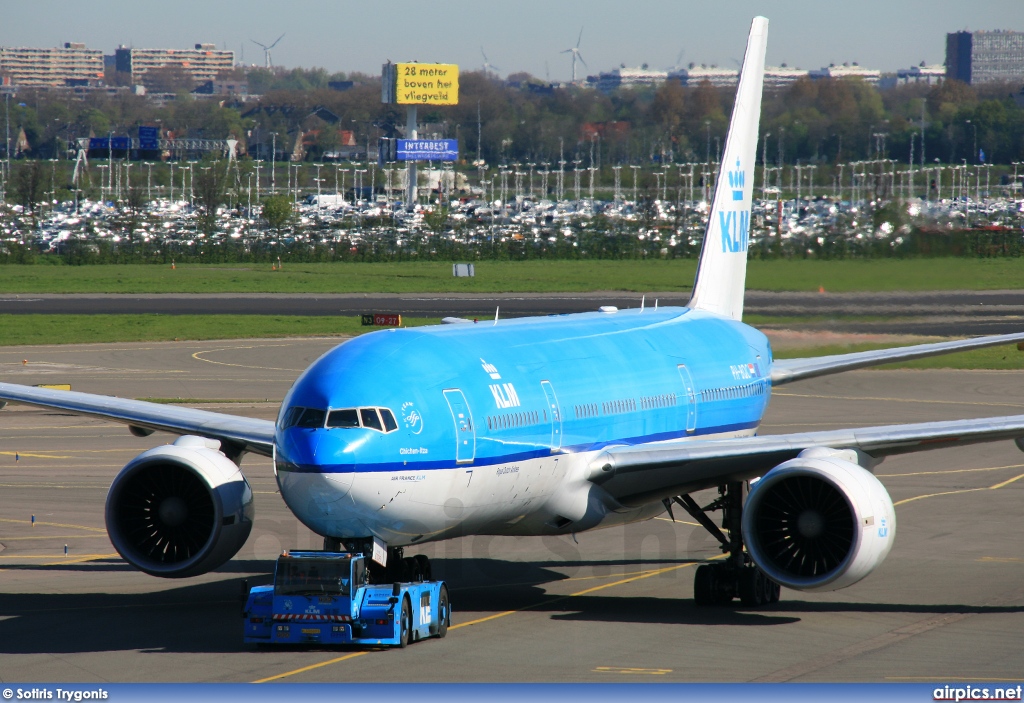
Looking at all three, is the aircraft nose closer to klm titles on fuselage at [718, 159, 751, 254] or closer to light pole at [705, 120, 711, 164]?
klm titles on fuselage at [718, 159, 751, 254]

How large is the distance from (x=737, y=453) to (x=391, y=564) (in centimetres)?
613

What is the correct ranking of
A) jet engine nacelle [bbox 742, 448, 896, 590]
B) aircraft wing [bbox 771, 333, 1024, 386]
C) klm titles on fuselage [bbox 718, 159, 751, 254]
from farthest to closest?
1. klm titles on fuselage [bbox 718, 159, 751, 254]
2. aircraft wing [bbox 771, 333, 1024, 386]
3. jet engine nacelle [bbox 742, 448, 896, 590]

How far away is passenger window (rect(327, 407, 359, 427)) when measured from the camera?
19922mm

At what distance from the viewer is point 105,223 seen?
16362cm

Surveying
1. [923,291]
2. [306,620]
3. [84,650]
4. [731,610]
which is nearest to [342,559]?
[306,620]

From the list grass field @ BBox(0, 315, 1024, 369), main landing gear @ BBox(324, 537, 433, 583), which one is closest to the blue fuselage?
main landing gear @ BBox(324, 537, 433, 583)

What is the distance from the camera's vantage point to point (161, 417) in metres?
26.2

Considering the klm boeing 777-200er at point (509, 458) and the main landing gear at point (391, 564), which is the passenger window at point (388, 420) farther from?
the main landing gear at point (391, 564)

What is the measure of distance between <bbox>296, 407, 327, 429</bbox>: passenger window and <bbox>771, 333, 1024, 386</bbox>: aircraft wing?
47.6 feet

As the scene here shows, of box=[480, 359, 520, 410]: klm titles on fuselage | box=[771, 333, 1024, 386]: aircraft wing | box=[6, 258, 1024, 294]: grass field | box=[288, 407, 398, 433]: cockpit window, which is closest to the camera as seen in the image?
box=[288, 407, 398, 433]: cockpit window

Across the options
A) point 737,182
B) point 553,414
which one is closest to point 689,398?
point 553,414

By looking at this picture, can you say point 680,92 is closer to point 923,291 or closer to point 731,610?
point 923,291

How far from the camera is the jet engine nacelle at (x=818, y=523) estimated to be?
21.7 m

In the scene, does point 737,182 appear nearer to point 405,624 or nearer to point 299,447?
point 405,624
